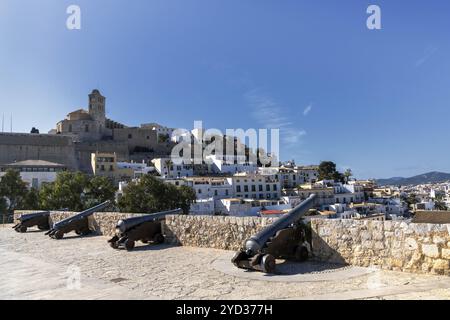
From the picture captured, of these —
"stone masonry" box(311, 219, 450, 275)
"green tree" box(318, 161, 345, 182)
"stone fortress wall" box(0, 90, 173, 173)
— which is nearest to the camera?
"stone masonry" box(311, 219, 450, 275)

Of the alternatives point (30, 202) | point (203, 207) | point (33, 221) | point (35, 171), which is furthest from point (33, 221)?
point (35, 171)

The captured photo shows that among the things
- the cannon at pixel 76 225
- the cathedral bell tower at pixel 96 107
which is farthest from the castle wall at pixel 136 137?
the cannon at pixel 76 225

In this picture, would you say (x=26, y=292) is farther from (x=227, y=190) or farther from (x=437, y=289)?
(x=227, y=190)

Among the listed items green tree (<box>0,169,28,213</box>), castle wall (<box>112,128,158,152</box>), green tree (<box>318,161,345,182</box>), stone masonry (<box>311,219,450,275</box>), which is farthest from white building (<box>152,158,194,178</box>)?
stone masonry (<box>311,219,450,275</box>)

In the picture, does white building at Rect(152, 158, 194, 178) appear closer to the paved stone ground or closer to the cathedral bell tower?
the cathedral bell tower

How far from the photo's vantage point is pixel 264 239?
6.89 metres

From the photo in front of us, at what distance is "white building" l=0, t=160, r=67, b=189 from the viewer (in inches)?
2309

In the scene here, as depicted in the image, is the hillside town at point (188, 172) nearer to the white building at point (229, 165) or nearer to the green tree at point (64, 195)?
the white building at point (229, 165)

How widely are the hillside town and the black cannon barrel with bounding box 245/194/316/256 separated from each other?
45.4m

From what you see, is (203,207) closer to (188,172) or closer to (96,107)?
(188,172)

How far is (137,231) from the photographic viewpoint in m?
10.6

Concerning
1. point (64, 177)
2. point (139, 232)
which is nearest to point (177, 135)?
point (64, 177)
